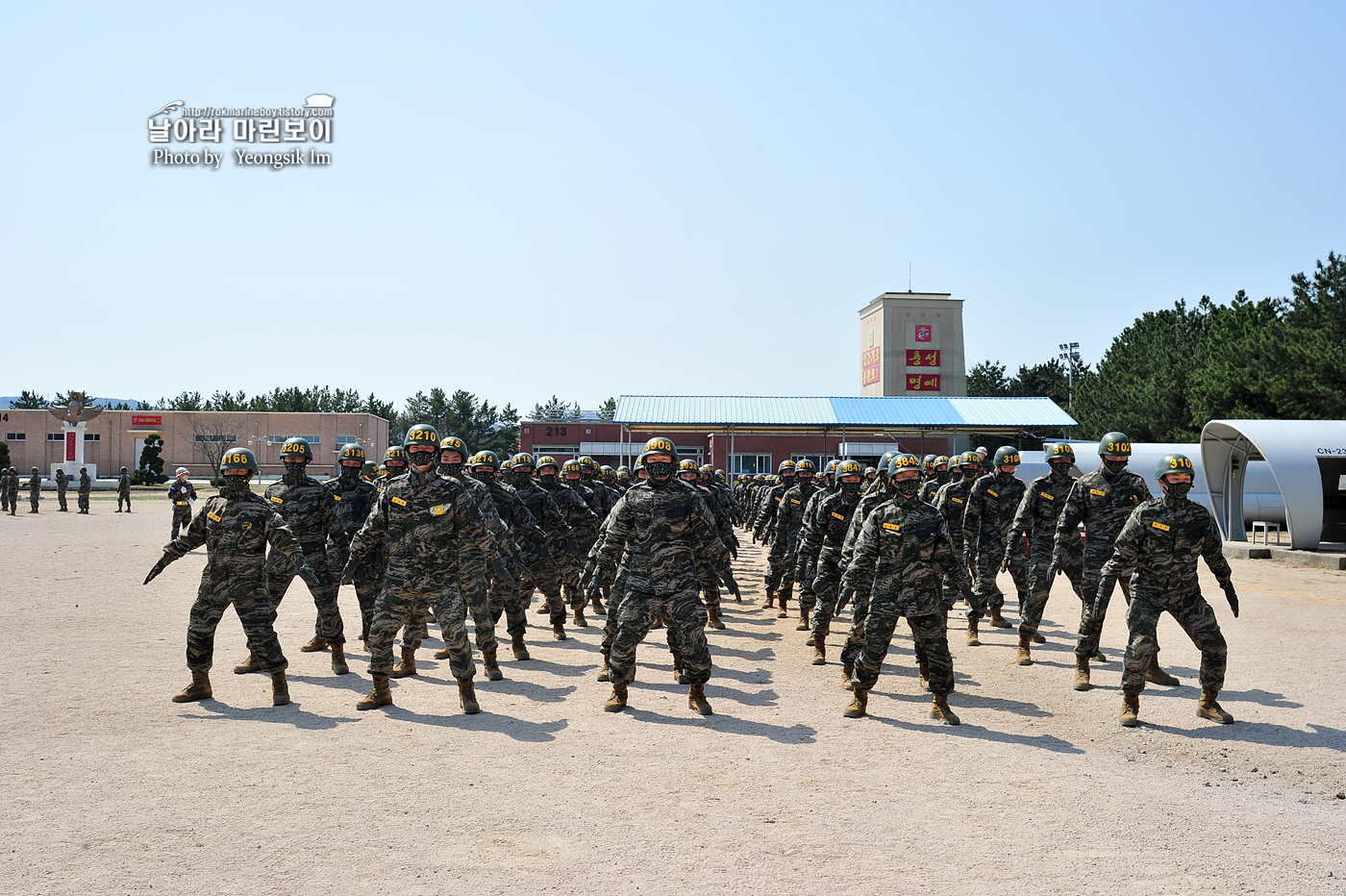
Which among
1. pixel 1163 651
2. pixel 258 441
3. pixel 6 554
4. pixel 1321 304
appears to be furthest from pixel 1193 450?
pixel 258 441

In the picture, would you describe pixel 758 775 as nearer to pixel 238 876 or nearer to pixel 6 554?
pixel 238 876

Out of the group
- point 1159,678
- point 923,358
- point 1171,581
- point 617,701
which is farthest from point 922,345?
point 617,701

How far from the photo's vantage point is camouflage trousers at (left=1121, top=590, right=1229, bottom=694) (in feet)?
25.8

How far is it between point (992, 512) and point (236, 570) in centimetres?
925

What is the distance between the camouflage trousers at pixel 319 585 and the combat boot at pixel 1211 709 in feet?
26.9

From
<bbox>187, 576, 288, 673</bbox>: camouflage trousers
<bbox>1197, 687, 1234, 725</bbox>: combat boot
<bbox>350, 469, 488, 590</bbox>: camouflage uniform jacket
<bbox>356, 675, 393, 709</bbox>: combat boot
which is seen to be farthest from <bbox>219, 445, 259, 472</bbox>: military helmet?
<bbox>1197, 687, 1234, 725</bbox>: combat boot

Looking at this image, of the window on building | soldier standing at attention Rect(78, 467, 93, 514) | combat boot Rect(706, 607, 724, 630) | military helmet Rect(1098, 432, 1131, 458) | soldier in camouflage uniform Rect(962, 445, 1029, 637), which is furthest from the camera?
the window on building

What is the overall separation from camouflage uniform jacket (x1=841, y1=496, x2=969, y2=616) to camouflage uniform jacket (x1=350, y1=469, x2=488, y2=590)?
11.6ft

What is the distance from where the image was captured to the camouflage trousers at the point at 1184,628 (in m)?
7.86

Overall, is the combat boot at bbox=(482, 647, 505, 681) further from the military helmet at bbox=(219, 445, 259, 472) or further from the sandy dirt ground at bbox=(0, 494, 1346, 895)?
the military helmet at bbox=(219, 445, 259, 472)

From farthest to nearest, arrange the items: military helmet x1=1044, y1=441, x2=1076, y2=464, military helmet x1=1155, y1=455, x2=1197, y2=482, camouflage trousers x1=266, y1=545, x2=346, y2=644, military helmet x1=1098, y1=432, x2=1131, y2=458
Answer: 1. military helmet x1=1044, y1=441, x2=1076, y2=464
2. military helmet x1=1098, y1=432, x2=1131, y2=458
3. camouflage trousers x1=266, y1=545, x2=346, y2=644
4. military helmet x1=1155, y1=455, x2=1197, y2=482

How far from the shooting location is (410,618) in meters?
8.20

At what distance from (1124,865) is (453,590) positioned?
5464mm

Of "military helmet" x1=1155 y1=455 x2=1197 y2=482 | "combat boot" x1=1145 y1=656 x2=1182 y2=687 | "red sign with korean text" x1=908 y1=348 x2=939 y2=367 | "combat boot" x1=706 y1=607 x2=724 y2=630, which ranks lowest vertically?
"combat boot" x1=706 y1=607 x2=724 y2=630
